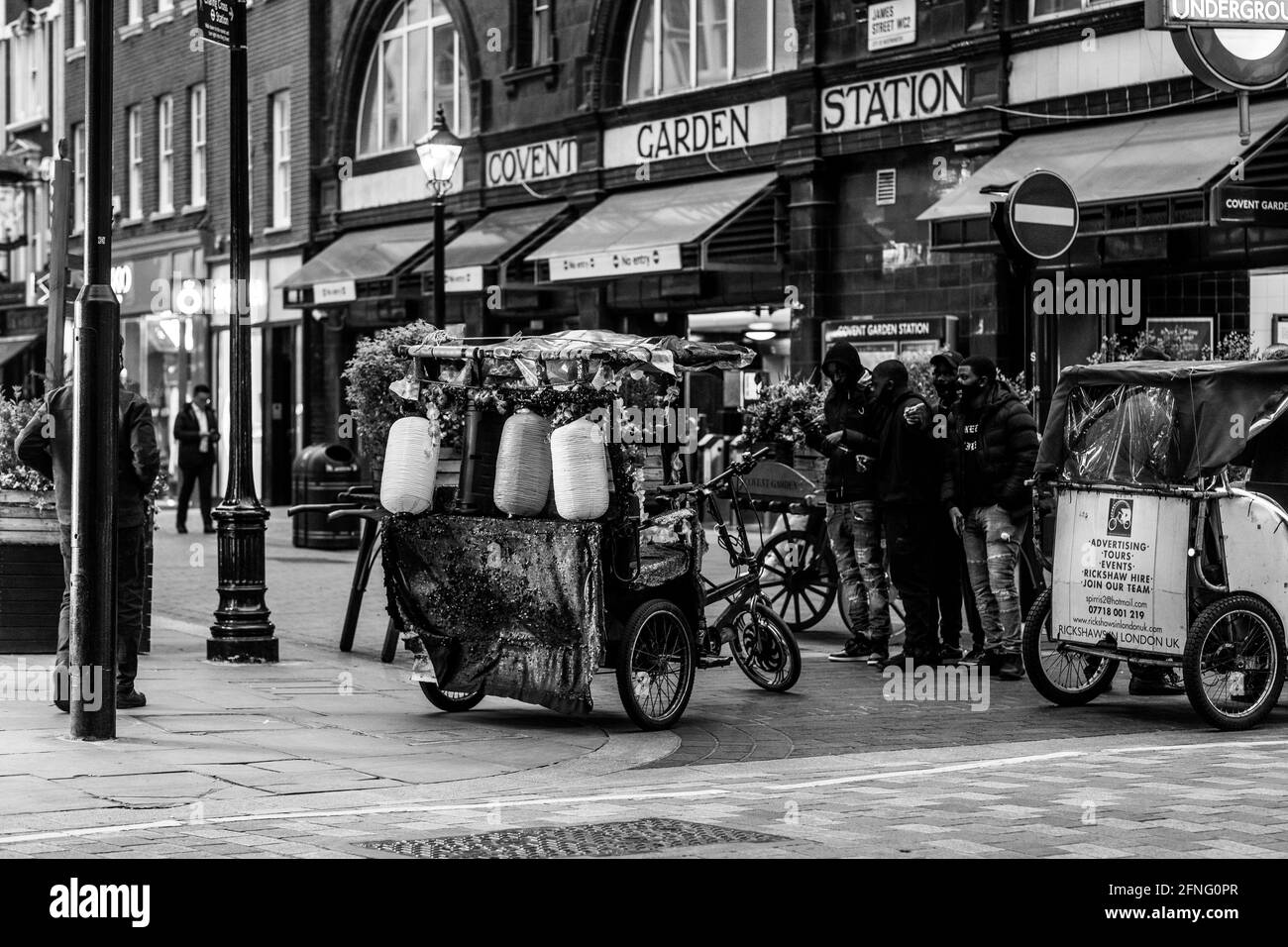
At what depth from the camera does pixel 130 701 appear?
10633 mm

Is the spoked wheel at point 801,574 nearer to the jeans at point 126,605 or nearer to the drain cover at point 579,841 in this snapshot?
the jeans at point 126,605

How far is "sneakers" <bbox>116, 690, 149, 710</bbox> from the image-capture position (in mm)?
10617

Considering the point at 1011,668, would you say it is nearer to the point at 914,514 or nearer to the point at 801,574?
the point at 914,514

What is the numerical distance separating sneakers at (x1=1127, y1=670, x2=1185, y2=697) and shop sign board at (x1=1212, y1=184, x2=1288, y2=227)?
21.9 feet

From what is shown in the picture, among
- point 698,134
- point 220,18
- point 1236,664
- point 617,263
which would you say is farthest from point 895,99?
point 1236,664

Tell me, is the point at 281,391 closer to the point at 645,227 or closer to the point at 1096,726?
the point at 645,227

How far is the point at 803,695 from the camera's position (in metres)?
11.9

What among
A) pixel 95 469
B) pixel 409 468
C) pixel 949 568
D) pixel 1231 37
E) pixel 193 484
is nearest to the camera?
pixel 95 469

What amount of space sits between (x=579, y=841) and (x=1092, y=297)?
14198 millimetres

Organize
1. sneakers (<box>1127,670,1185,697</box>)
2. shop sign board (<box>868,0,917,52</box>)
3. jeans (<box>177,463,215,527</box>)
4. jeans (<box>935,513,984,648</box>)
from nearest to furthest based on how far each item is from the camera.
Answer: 1. sneakers (<box>1127,670,1185,697</box>)
2. jeans (<box>935,513,984,648</box>)
3. shop sign board (<box>868,0,917,52</box>)
4. jeans (<box>177,463,215,527</box>)

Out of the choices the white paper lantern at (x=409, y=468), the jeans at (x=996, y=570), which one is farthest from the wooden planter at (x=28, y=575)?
the jeans at (x=996, y=570)
